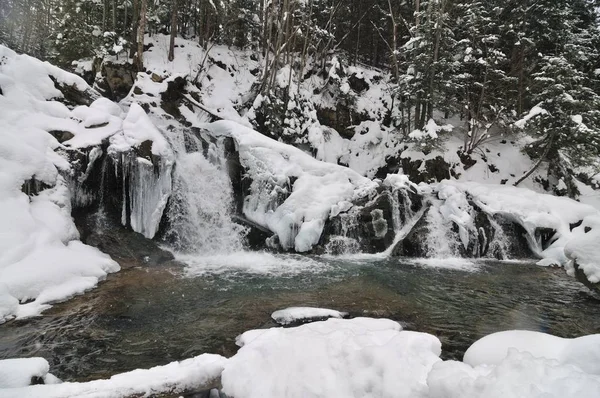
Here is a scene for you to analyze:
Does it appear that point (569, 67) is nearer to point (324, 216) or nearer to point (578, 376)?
point (324, 216)

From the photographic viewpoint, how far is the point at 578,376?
211 cm

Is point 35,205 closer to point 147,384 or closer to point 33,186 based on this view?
point 33,186

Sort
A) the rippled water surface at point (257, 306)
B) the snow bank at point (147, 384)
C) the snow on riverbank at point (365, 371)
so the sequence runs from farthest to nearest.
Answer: the rippled water surface at point (257, 306) → the snow bank at point (147, 384) → the snow on riverbank at point (365, 371)

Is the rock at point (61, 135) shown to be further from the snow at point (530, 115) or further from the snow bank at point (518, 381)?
the snow at point (530, 115)

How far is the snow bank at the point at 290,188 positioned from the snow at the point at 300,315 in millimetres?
4555

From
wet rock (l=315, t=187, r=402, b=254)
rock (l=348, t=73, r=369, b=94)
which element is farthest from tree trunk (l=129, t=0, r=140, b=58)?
wet rock (l=315, t=187, r=402, b=254)

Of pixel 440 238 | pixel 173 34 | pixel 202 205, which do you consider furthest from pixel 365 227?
pixel 173 34

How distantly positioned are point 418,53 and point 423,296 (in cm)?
1237

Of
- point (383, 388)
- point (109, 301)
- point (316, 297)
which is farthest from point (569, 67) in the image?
point (109, 301)

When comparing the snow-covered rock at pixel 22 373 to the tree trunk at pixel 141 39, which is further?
the tree trunk at pixel 141 39

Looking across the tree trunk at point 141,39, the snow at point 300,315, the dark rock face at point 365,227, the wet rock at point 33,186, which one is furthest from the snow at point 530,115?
the wet rock at point 33,186

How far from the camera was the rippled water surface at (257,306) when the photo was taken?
4199 mm

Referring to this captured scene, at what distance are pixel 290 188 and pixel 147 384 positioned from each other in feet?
26.2

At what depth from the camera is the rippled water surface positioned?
4.20 meters
